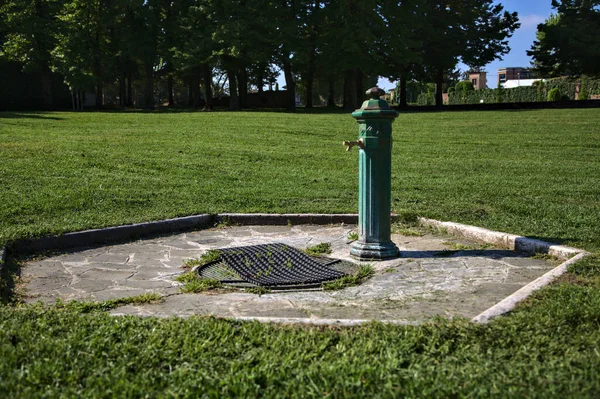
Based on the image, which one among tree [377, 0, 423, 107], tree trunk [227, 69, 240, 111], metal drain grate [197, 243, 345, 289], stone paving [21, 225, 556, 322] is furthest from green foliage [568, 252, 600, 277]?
tree trunk [227, 69, 240, 111]

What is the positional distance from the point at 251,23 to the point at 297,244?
27890mm

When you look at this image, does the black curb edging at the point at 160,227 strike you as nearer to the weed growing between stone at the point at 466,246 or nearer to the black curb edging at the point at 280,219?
the black curb edging at the point at 280,219

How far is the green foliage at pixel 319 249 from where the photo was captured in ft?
19.7

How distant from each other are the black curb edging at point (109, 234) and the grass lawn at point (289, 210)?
0.13m

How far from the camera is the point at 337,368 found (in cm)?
288

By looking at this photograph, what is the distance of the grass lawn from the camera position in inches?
109

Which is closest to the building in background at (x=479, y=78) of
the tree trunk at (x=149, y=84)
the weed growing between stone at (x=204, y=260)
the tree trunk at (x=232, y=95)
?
the tree trunk at (x=232, y=95)

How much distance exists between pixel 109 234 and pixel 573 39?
3854cm

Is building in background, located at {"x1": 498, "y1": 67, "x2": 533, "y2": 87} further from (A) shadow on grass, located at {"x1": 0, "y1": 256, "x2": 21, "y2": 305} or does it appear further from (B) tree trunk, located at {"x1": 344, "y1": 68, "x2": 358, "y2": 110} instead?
(A) shadow on grass, located at {"x1": 0, "y1": 256, "x2": 21, "y2": 305}

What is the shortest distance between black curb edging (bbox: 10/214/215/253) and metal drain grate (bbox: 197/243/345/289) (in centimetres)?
123

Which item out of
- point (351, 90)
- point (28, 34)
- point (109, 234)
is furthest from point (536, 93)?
point (109, 234)

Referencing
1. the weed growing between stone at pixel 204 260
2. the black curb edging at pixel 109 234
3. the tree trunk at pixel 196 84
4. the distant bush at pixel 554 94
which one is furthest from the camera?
the distant bush at pixel 554 94

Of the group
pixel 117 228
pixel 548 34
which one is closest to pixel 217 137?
pixel 117 228

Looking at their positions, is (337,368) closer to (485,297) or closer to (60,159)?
(485,297)
